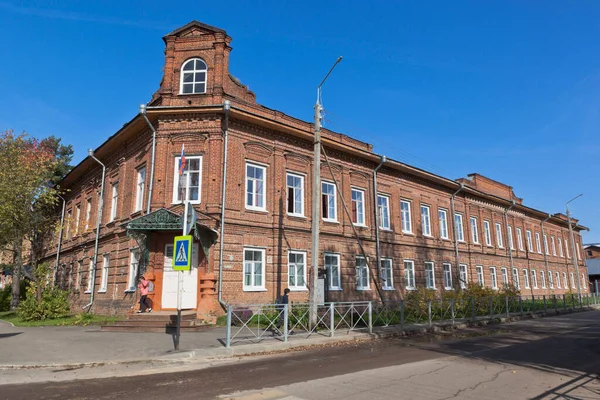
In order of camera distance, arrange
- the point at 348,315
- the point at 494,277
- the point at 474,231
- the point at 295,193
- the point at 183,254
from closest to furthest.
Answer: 1. the point at 183,254
2. the point at 348,315
3. the point at 295,193
4. the point at 474,231
5. the point at 494,277

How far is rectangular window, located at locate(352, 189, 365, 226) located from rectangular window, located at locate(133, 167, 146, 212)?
11.0 m

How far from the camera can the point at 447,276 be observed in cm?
2864

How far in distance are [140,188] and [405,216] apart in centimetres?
1616

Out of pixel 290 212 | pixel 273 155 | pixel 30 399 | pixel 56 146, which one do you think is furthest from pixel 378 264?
pixel 56 146

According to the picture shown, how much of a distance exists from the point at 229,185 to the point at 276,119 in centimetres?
437

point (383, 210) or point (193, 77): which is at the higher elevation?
point (193, 77)

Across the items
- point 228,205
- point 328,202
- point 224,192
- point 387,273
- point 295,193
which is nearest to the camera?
point 224,192

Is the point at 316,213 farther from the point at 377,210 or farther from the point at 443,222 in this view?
the point at 443,222

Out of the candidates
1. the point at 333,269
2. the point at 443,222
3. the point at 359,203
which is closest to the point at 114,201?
the point at 333,269

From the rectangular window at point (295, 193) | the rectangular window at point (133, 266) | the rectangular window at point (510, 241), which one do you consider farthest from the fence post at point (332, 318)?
the rectangular window at point (510, 241)

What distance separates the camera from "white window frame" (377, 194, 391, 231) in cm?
2455

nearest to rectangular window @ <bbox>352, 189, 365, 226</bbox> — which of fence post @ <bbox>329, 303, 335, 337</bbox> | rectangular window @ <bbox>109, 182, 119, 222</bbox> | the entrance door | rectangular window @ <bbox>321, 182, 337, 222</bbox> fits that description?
rectangular window @ <bbox>321, 182, 337, 222</bbox>

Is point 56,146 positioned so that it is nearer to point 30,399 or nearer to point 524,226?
point 30,399

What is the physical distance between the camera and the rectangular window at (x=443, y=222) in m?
29.2
